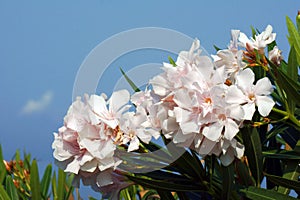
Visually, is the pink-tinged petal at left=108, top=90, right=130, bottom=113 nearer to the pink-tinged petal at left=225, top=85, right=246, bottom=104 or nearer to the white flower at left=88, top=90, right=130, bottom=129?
the white flower at left=88, top=90, right=130, bottom=129

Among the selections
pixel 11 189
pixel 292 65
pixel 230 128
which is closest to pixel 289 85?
pixel 292 65

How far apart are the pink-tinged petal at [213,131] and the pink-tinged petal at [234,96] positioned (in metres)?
0.04

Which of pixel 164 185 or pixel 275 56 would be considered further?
pixel 275 56

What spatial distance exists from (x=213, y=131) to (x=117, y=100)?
0.58 feet

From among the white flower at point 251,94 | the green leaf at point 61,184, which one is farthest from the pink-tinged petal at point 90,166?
the green leaf at point 61,184

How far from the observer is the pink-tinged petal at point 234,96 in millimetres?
834

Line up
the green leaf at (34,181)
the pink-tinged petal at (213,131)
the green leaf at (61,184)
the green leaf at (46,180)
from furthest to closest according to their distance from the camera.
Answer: the green leaf at (46,180) → the green leaf at (61,184) → the green leaf at (34,181) → the pink-tinged petal at (213,131)

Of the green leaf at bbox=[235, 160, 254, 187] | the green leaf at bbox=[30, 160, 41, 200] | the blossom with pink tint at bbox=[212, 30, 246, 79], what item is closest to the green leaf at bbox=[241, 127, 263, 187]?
the green leaf at bbox=[235, 160, 254, 187]

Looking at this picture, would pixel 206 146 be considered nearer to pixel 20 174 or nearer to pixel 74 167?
pixel 74 167

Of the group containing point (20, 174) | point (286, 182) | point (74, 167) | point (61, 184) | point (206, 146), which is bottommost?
point (286, 182)

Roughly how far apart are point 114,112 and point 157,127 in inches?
3.1

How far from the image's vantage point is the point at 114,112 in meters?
0.89

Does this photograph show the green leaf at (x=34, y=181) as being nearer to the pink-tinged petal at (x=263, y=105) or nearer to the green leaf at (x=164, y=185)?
the green leaf at (x=164, y=185)

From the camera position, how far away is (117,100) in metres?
0.90
